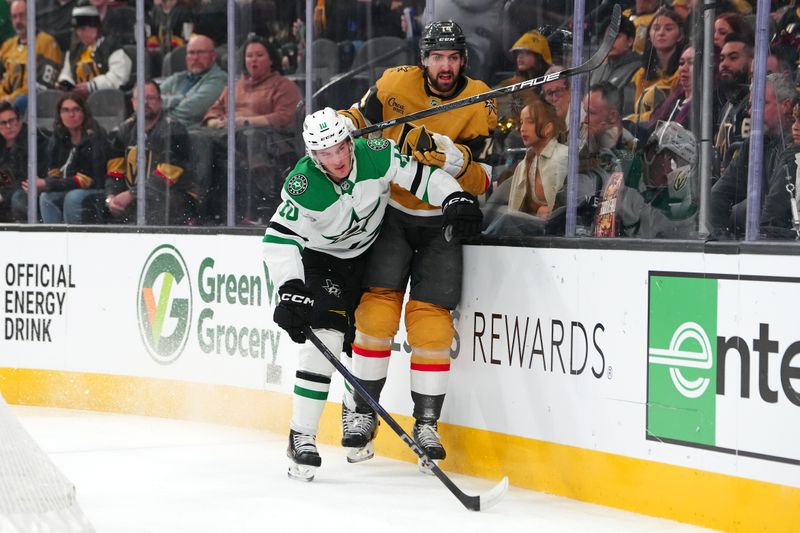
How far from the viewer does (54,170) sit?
6.41 meters

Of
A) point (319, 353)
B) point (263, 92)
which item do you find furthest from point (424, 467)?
point (263, 92)

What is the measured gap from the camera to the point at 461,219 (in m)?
4.25

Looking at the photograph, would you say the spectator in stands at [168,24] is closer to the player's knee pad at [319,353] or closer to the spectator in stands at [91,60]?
the spectator in stands at [91,60]

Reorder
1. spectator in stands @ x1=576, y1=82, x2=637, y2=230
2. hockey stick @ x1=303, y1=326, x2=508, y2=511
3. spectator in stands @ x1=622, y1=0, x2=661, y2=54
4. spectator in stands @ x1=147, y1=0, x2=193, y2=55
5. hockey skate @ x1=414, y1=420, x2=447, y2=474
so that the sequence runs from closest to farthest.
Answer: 1. hockey stick @ x1=303, y1=326, x2=508, y2=511
2. spectator in stands @ x1=622, y1=0, x2=661, y2=54
3. spectator in stands @ x1=576, y1=82, x2=637, y2=230
4. hockey skate @ x1=414, y1=420, x2=447, y2=474
5. spectator in stands @ x1=147, y1=0, x2=193, y2=55

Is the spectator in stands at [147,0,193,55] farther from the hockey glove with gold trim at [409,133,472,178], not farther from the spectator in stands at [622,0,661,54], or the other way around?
the spectator in stands at [622,0,661,54]

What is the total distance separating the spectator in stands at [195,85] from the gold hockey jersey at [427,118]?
136cm

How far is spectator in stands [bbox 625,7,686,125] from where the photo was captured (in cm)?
396

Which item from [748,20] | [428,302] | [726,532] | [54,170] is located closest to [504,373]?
[428,302]

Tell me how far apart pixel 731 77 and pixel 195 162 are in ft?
9.46

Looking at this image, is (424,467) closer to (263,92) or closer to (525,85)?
(525,85)

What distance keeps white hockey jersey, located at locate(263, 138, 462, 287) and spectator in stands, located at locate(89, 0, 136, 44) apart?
7.02ft

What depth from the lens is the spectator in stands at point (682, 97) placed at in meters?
3.89

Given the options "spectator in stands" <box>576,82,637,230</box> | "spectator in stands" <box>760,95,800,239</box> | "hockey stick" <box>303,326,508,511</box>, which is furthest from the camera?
"spectator in stands" <box>576,82,637,230</box>

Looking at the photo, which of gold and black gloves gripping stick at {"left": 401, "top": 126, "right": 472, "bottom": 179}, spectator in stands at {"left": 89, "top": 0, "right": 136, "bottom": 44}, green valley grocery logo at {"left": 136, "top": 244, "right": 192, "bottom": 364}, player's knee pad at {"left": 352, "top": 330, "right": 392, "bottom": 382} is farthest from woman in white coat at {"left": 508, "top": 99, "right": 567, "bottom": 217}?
spectator in stands at {"left": 89, "top": 0, "right": 136, "bottom": 44}
